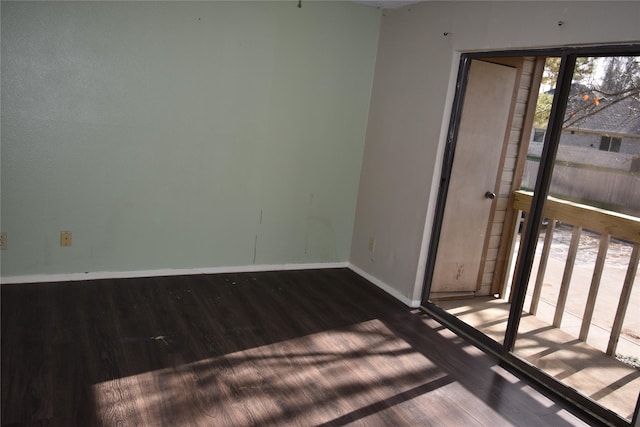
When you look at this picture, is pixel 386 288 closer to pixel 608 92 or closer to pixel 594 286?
pixel 594 286

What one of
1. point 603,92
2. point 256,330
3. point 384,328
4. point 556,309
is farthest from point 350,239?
point 603,92

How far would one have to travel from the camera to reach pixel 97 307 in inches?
131

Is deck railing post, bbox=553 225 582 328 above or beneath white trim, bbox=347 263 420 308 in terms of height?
above

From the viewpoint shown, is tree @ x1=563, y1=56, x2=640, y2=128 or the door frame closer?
tree @ x1=563, y1=56, x2=640, y2=128

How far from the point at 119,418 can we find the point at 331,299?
6.50 ft

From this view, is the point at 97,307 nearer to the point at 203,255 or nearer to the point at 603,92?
the point at 203,255

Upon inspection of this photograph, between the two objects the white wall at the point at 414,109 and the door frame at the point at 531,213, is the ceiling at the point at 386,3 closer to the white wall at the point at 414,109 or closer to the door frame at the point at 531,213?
the white wall at the point at 414,109

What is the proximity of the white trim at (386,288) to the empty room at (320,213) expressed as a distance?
22 millimetres

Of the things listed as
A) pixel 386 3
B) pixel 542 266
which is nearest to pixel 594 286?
pixel 542 266

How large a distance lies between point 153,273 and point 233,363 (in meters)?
1.46

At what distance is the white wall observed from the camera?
3170 millimetres

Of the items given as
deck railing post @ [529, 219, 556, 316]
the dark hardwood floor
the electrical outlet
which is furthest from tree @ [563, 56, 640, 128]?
the electrical outlet

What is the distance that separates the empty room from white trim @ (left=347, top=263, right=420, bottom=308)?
0.07 ft

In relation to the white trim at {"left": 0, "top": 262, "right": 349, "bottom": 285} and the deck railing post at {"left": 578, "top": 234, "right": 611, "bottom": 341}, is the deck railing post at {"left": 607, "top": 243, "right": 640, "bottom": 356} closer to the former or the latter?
the deck railing post at {"left": 578, "top": 234, "right": 611, "bottom": 341}
